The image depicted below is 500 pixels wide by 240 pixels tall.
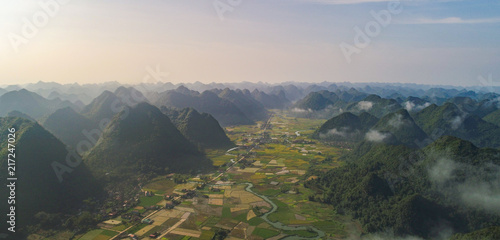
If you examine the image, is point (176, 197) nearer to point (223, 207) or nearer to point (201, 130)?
point (223, 207)

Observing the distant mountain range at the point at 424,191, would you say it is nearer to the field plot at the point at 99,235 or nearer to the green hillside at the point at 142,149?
the field plot at the point at 99,235

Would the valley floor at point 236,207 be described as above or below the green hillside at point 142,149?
below

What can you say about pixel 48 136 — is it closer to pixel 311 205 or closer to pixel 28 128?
pixel 28 128

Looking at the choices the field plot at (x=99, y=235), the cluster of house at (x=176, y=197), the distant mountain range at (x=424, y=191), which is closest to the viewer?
the field plot at (x=99, y=235)

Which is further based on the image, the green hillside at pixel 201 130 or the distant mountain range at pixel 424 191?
the green hillside at pixel 201 130

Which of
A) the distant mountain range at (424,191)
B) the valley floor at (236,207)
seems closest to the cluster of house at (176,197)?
the valley floor at (236,207)

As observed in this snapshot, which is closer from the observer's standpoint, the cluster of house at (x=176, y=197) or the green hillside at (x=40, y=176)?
the green hillside at (x=40, y=176)

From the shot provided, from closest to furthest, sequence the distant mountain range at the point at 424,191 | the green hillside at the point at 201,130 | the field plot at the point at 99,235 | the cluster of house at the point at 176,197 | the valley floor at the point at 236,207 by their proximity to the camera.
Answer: the field plot at the point at 99,235
the distant mountain range at the point at 424,191
the valley floor at the point at 236,207
the cluster of house at the point at 176,197
the green hillside at the point at 201,130

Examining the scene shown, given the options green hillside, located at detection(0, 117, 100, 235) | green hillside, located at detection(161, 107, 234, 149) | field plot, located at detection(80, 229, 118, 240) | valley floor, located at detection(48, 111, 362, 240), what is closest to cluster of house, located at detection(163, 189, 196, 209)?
valley floor, located at detection(48, 111, 362, 240)

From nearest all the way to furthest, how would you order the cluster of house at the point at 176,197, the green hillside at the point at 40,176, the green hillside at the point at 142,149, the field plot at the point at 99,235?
the field plot at the point at 99,235, the green hillside at the point at 40,176, the cluster of house at the point at 176,197, the green hillside at the point at 142,149

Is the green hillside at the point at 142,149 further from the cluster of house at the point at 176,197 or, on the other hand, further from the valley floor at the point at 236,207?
the cluster of house at the point at 176,197

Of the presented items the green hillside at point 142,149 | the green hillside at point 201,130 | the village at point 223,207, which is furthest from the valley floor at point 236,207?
the green hillside at point 201,130

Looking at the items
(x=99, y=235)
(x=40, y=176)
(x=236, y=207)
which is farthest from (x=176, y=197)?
(x=40, y=176)
